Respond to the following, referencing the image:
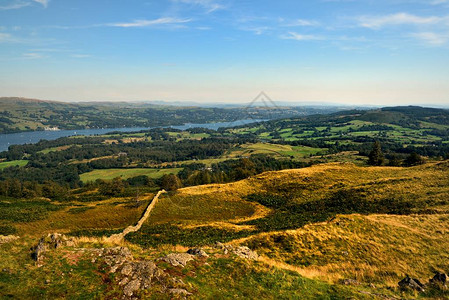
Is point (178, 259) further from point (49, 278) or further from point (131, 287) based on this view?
point (49, 278)

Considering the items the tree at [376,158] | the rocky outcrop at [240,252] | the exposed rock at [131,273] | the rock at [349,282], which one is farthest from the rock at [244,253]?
the tree at [376,158]

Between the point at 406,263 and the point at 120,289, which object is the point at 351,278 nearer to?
the point at 406,263

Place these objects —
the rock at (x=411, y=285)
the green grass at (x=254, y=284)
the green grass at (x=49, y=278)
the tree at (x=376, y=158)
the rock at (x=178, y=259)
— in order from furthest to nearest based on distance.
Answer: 1. the tree at (x=376, y=158)
2. the rock at (x=411, y=285)
3. the rock at (x=178, y=259)
4. the green grass at (x=254, y=284)
5. the green grass at (x=49, y=278)

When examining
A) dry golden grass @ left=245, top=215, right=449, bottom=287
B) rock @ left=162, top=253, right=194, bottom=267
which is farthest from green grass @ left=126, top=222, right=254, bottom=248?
rock @ left=162, top=253, right=194, bottom=267

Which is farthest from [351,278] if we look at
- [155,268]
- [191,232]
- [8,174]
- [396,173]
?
[8,174]

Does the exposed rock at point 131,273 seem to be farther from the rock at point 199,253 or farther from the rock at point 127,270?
Result: the rock at point 199,253

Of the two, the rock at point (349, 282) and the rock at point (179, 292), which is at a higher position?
the rock at point (179, 292)

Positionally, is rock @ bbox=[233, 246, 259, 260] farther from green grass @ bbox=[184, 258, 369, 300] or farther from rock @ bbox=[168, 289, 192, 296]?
rock @ bbox=[168, 289, 192, 296]

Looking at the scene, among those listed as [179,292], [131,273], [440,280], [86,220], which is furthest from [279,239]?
[86,220]
